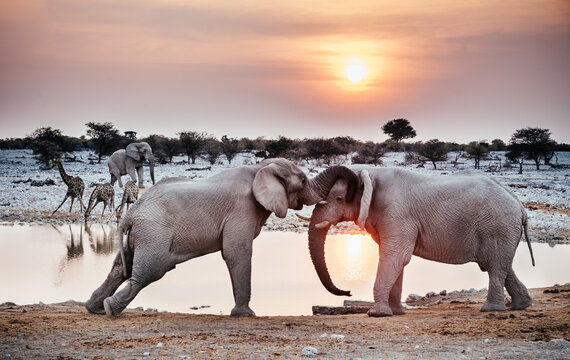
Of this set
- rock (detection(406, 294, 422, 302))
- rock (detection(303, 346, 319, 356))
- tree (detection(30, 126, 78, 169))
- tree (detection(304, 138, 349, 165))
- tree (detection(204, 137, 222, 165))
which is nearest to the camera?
rock (detection(303, 346, 319, 356))

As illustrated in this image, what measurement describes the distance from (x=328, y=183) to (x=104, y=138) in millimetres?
43311

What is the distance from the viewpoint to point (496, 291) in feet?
31.9

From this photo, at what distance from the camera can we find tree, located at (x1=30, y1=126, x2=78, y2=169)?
41.9 metres

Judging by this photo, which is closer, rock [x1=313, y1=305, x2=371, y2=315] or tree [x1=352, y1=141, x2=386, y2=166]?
rock [x1=313, y1=305, x2=371, y2=315]

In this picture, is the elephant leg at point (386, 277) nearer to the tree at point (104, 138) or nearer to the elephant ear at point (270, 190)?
the elephant ear at point (270, 190)

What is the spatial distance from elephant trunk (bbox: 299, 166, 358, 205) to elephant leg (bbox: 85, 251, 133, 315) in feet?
8.16

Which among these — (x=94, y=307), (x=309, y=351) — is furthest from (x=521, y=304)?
(x=94, y=307)

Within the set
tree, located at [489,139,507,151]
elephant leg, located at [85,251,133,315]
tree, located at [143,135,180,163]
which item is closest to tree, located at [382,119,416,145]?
tree, located at [489,139,507,151]

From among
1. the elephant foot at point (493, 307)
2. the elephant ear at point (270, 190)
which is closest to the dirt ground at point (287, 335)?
the elephant foot at point (493, 307)

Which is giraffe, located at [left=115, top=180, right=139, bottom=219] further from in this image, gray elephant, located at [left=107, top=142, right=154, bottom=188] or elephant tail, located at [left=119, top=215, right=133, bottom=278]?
elephant tail, located at [left=119, top=215, right=133, bottom=278]

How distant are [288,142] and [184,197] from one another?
130 ft

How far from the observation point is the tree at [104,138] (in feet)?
165

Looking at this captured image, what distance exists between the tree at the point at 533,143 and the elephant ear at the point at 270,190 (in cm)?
3713

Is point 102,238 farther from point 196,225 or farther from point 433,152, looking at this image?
point 433,152
